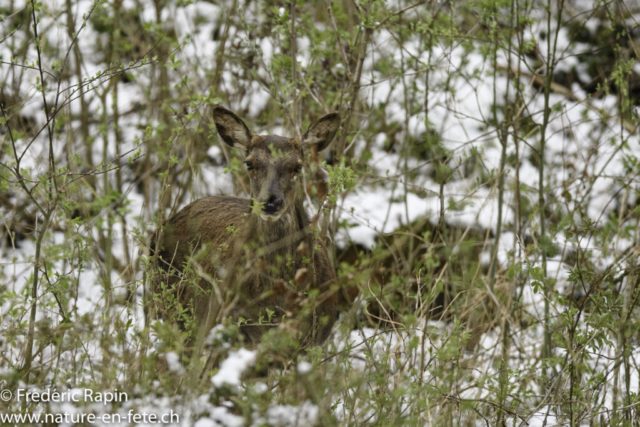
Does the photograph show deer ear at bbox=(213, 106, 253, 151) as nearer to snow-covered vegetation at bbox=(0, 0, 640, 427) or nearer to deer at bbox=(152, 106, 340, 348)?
deer at bbox=(152, 106, 340, 348)

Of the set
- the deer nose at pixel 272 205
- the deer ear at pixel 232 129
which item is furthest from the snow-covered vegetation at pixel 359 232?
the deer nose at pixel 272 205

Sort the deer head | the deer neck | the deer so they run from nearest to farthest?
the deer
the deer head
the deer neck

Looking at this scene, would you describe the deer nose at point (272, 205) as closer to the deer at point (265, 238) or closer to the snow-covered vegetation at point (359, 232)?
the deer at point (265, 238)

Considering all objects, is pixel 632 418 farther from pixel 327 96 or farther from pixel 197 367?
pixel 327 96

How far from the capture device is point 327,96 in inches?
267

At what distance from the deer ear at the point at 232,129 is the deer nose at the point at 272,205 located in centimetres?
89

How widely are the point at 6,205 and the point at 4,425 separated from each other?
18.8 ft

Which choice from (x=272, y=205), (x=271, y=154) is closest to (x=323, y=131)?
(x=271, y=154)

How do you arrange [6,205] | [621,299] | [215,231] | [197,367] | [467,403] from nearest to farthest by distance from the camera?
[197,367] < [467,403] < [621,299] < [215,231] < [6,205]

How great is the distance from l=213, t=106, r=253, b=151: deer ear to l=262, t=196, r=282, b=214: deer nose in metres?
0.89

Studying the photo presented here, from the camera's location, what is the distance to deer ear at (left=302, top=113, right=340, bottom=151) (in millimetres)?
5328

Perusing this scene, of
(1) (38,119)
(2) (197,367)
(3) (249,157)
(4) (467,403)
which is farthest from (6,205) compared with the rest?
(4) (467,403)

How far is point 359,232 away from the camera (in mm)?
8023

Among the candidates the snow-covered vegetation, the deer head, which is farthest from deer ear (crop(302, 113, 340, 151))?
the snow-covered vegetation
